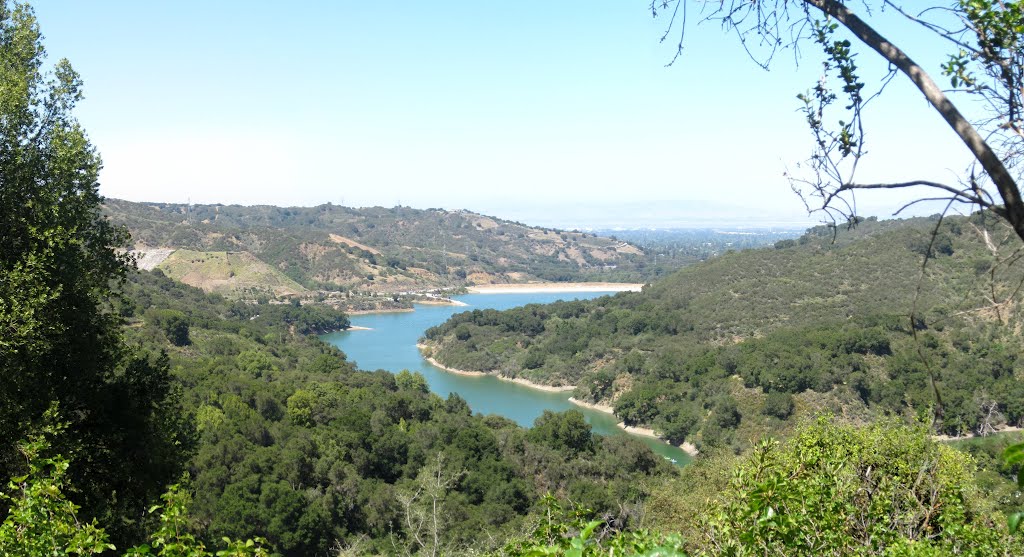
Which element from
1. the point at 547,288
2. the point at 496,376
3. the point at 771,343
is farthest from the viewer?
the point at 547,288

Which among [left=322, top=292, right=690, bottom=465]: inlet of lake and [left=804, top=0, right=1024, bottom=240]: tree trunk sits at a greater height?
[left=804, top=0, right=1024, bottom=240]: tree trunk

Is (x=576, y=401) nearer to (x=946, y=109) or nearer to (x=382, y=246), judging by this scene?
(x=946, y=109)

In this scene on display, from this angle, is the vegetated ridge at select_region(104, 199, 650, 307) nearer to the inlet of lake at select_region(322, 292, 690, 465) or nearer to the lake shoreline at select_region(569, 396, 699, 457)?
the inlet of lake at select_region(322, 292, 690, 465)

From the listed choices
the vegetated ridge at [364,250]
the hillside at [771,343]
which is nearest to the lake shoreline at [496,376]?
the hillside at [771,343]

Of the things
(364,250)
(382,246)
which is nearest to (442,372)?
(364,250)

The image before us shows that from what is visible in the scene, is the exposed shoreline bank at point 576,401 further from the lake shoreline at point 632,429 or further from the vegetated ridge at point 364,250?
the vegetated ridge at point 364,250

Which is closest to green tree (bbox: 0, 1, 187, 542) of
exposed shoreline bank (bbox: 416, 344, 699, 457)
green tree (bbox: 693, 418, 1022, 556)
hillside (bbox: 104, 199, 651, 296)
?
green tree (bbox: 693, 418, 1022, 556)
